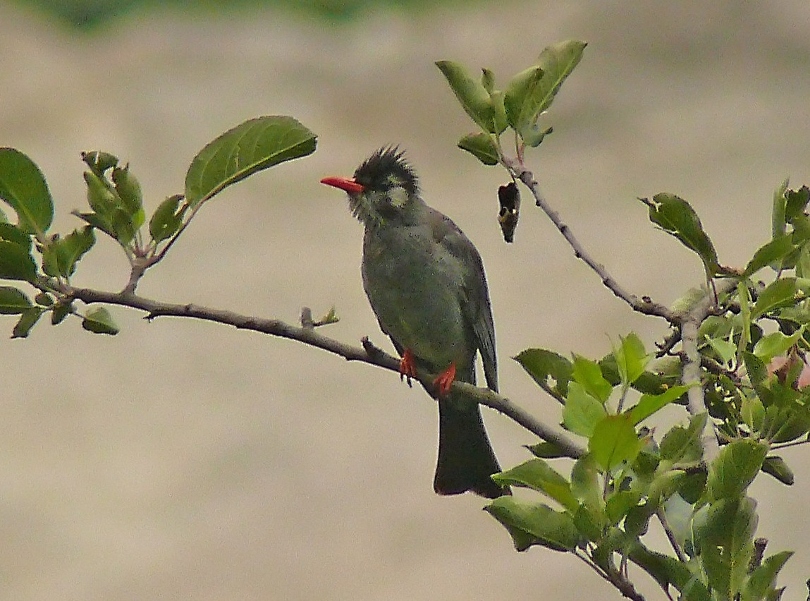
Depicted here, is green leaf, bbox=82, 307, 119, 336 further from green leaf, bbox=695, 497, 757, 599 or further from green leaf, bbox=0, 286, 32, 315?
green leaf, bbox=695, 497, 757, 599

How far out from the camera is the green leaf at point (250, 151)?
1538 millimetres

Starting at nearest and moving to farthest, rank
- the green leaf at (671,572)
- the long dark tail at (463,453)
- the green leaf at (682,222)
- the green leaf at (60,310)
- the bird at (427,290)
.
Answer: the green leaf at (671,572) → the green leaf at (682,222) → the green leaf at (60,310) → the long dark tail at (463,453) → the bird at (427,290)

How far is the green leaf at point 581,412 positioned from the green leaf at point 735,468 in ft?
0.38

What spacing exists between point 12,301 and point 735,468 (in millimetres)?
902

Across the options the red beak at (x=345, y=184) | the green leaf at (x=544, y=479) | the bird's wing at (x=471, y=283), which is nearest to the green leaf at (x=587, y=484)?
the green leaf at (x=544, y=479)

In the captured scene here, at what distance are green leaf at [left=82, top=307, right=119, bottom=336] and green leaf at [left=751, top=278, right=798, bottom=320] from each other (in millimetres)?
792

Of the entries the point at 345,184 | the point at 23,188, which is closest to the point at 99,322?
the point at 23,188

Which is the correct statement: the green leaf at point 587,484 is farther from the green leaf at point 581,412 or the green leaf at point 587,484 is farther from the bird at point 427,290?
the bird at point 427,290

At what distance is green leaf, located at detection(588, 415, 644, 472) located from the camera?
1090 millimetres

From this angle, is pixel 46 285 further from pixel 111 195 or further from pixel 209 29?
pixel 209 29

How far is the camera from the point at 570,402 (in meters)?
1.15

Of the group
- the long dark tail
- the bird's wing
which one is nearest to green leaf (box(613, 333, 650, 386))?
the long dark tail

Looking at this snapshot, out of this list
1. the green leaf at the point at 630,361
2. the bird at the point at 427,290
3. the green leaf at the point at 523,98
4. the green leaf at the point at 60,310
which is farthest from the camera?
the bird at the point at 427,290

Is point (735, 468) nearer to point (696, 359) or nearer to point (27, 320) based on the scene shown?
point (696, 359)
